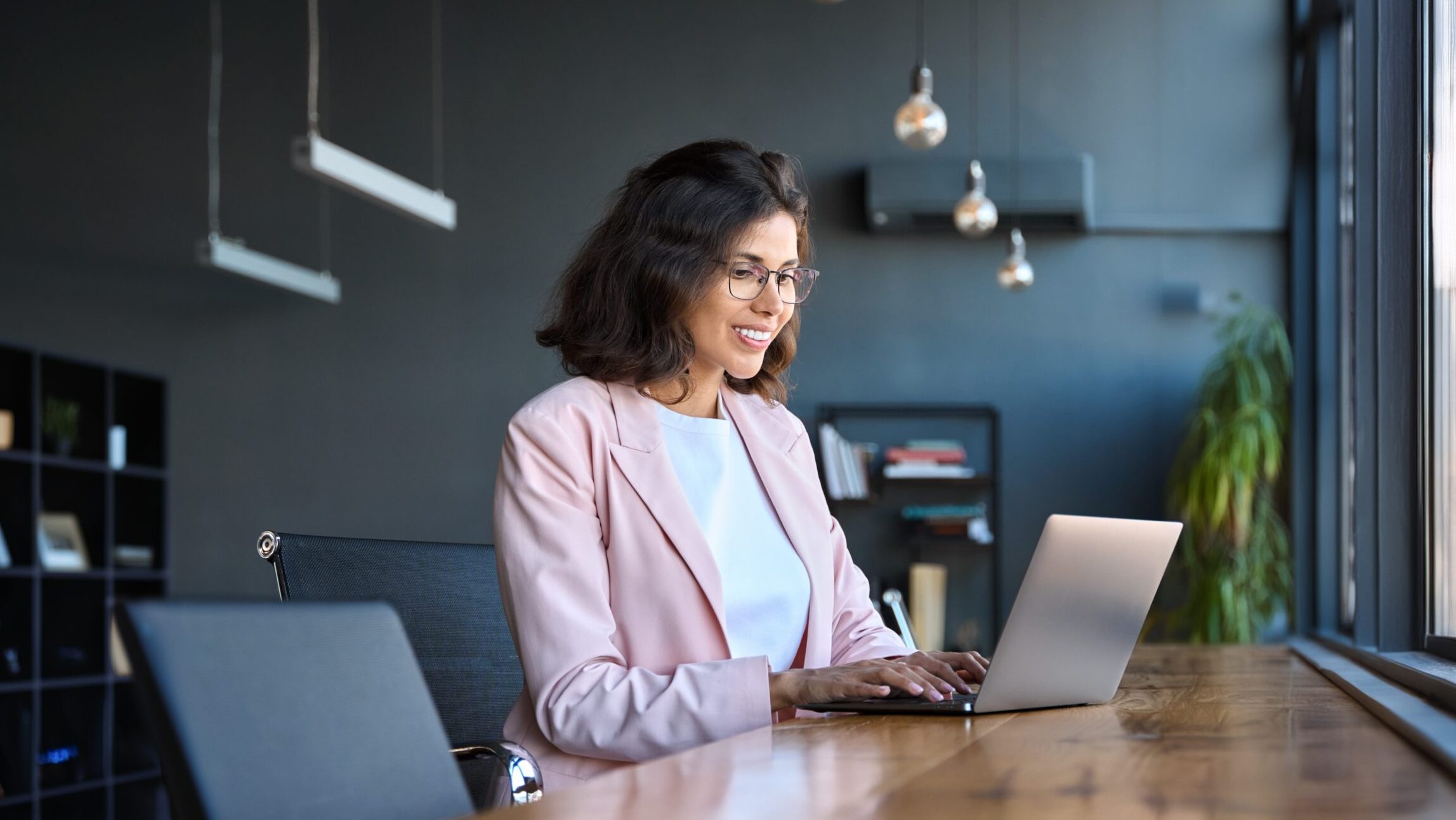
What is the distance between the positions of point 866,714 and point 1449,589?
170 centimetres

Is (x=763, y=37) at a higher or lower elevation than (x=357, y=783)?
higher

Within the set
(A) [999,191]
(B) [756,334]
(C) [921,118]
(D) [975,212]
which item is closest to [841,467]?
(A) [999,191]

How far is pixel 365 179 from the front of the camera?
15.1ft

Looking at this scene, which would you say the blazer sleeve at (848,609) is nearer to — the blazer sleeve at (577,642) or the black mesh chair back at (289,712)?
the blazer sleeve at (577,642)

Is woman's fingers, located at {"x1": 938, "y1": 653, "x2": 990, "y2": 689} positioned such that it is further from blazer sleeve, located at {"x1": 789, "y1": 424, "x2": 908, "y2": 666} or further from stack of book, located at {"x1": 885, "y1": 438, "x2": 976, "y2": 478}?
stack of book, located at {"x1": 885, "y1": 438, "x2": 976, "y2": 478}

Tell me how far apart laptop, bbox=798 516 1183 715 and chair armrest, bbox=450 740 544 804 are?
0.32 metres

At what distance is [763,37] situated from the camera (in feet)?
23.3

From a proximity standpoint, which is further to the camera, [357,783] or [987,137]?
[987,137]

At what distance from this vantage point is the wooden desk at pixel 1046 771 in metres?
0.90

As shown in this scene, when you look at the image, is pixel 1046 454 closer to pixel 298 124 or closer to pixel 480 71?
pixel 480 71

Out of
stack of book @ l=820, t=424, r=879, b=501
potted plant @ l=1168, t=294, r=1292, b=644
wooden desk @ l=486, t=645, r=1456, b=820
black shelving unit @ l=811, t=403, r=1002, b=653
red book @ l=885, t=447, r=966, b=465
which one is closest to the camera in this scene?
wooden desk @ l=486, t=645, r=1456, b=820

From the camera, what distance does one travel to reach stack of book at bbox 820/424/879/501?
655 cm

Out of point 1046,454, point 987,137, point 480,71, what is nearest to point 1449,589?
point 1046,454

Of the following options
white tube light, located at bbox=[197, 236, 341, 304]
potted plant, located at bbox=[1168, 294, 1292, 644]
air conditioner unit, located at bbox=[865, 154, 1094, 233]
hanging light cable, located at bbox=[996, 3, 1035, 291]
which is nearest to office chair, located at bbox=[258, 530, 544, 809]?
white tube light, located at bbox=[197, 236, 341, 304]
